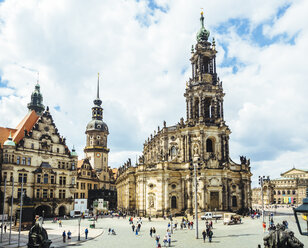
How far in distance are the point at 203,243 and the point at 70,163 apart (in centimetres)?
4437

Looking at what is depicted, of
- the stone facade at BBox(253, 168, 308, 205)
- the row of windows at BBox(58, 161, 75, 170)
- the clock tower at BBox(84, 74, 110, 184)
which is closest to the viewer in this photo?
the row of windows at BBox(58, 161, 75, 170)

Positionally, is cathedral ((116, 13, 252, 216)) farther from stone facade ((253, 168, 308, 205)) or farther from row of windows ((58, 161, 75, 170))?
stone facade ((253, 168, 308, 205))

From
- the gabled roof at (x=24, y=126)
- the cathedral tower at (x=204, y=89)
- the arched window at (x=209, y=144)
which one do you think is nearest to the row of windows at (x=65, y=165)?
the gabled roof at (x=24, y=126)

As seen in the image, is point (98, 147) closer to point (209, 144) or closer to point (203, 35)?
point (209, 144)

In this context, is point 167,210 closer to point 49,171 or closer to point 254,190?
point 49,171

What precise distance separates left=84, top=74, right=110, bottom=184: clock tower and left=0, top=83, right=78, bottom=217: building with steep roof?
33344mm

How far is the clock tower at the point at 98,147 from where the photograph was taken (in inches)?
3920

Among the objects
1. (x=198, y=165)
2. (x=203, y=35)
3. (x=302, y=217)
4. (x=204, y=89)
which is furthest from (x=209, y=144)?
(x=302, y=217)

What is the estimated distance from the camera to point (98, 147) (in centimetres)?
10075

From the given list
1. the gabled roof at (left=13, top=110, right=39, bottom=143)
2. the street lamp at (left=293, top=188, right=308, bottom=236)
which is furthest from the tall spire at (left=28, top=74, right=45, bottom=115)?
the street lamp at (left=293, top=188, right=308, bottom=236)

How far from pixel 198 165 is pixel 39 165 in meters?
32.2

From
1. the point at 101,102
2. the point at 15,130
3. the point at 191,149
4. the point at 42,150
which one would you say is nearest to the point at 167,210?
the point at 191,149

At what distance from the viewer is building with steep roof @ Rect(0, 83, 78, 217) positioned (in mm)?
55438

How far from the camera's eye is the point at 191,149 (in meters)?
61.1
